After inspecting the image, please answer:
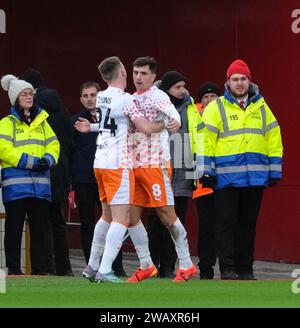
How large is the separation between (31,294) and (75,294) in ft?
1.25

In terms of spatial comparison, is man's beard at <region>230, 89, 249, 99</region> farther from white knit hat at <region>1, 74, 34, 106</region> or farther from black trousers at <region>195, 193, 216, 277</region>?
white knit hat at <region>1, 74, 34, 106</region>

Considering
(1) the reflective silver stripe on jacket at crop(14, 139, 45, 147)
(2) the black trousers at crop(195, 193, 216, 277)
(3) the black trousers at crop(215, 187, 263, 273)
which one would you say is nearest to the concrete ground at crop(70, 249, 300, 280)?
(2) the black trousers at crop(195, 193, 216, 277)

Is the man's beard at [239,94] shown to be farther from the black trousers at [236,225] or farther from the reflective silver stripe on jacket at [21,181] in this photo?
the reflective silver stripe on jacket at [21,181]

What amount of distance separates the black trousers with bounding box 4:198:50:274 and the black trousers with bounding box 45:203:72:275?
52cm

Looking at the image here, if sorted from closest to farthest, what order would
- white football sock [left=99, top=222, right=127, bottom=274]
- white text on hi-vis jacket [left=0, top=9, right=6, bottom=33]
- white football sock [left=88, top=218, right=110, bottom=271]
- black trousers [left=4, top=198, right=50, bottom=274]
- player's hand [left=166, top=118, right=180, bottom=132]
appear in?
white football sock [left=99, top=222, right=127, bottom=274]
player's hand [left=166, top=118, right=180, bottom=132]
white football sock [left=88, top=218, right=110, bottom=271]
black trousers [left=4, top=198, right=50, bottom=274]
white text on hi-vis jacket [left=0, top=9, right=6, bottom=33]

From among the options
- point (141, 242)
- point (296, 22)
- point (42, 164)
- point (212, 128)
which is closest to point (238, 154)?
point (212, 128)

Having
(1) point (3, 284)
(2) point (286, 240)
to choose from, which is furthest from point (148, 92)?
(2) point (286, 240)

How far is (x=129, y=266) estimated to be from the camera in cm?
2036

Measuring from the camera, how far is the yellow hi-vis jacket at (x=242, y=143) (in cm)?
1492

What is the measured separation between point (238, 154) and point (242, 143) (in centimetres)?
11

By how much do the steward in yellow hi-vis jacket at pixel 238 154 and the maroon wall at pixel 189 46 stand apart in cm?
460

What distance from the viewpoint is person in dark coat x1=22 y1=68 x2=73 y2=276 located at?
16828mm

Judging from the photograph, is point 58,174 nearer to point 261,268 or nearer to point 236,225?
point 236,225
